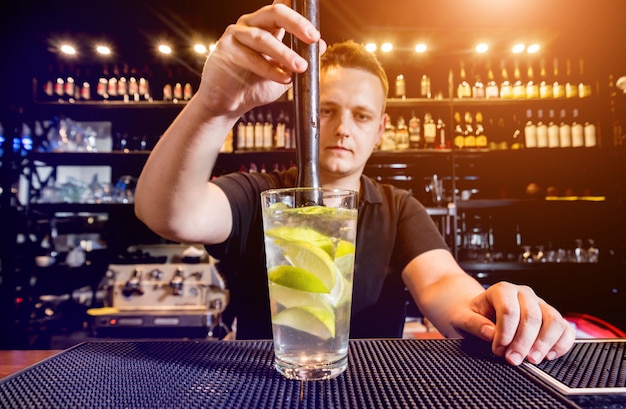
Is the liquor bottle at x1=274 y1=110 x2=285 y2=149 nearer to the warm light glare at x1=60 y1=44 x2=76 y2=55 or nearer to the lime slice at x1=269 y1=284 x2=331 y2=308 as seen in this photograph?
the warm light glare at x1=60 y1=44 x2=76 y2=55

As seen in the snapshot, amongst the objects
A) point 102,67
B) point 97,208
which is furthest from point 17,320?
point 102,67

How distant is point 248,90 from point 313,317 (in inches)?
17.5

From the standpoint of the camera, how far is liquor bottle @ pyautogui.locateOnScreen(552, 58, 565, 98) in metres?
3.44

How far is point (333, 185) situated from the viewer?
1.54m

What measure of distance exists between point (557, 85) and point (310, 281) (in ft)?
12.1

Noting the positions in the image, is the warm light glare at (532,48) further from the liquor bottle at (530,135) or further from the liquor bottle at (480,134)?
the liquor bottle at (480,134)

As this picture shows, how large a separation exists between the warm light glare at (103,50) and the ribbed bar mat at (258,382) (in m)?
3.35

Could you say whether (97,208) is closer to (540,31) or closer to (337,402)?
(337,402)

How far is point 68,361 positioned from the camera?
0.63m

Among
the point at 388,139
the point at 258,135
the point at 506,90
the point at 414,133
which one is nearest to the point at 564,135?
the point at 506,90

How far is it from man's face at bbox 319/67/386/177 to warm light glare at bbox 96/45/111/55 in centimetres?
261

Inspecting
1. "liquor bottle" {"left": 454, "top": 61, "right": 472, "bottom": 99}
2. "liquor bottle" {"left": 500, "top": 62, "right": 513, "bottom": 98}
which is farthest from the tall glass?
"liquor bottle" {"left": 500, "top": 62, "right": 513, "bottom": 98}

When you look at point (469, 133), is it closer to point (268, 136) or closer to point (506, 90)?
point (506, 90)

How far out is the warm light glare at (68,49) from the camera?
135 inches
